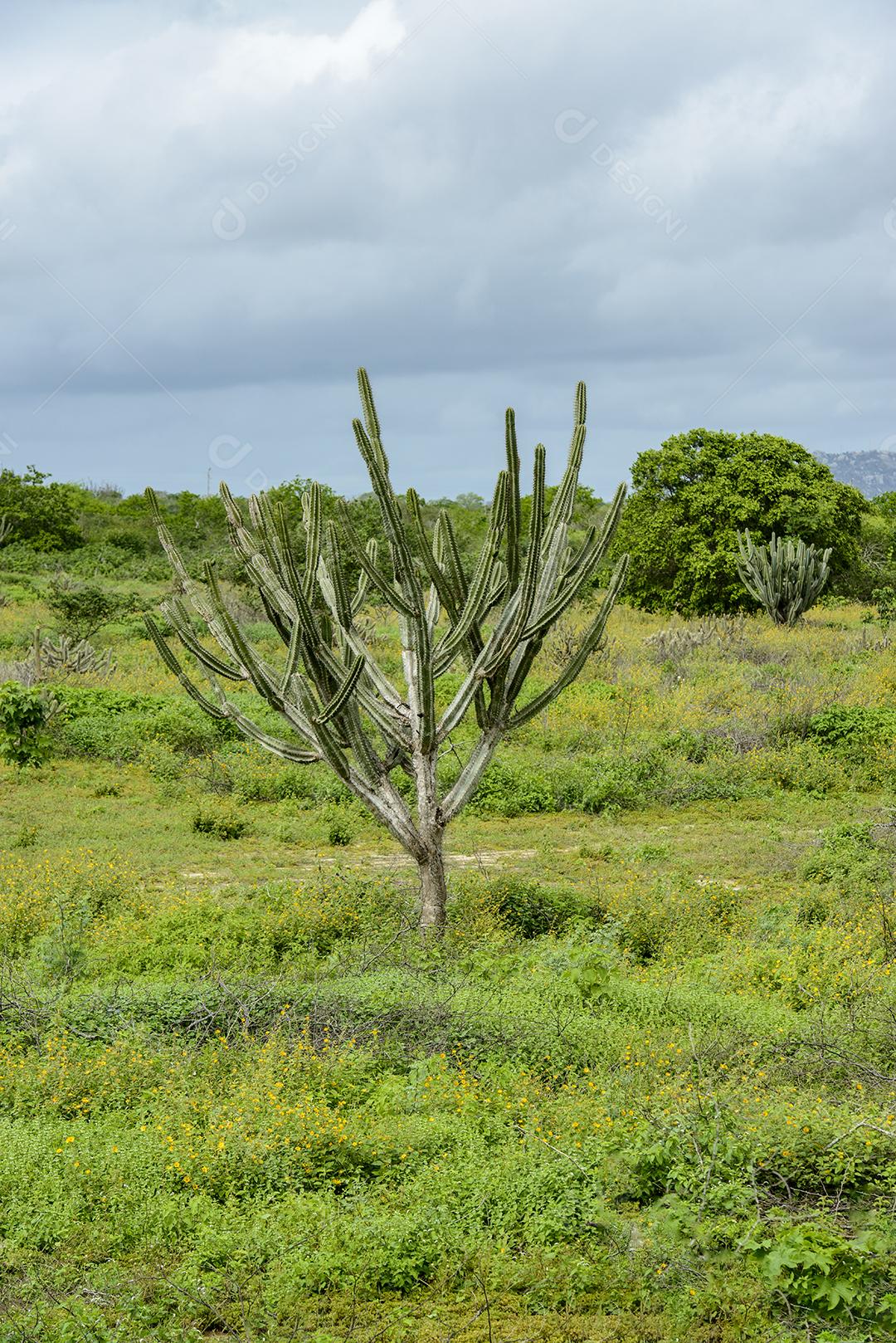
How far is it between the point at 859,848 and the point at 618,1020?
4908mm

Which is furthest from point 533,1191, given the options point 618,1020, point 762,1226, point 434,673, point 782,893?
point 782,893

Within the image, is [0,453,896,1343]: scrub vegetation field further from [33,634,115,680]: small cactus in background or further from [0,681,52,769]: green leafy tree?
[33,634,115,680]: small cactus in background

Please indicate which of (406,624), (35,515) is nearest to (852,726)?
(406,624)

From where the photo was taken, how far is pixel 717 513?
1086 inches

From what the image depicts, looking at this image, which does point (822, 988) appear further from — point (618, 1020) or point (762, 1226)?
point (762, 1226)

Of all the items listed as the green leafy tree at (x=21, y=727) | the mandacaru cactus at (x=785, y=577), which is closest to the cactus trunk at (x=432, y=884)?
the green leafy tree at (x=21, y=727)

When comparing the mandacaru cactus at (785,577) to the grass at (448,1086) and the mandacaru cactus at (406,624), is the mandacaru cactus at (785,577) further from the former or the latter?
the mandacaru cactus at (406,624)

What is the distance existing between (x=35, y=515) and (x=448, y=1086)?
34941mm

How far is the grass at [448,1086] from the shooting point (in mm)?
4383

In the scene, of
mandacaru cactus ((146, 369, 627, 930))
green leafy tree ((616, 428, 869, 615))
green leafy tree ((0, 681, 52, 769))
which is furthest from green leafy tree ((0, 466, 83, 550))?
mandacaru cactus ((146, 369, 627, 930))

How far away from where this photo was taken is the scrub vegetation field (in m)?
4.38

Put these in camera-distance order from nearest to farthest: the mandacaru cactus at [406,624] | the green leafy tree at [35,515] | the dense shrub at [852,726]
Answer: the mandacaru cactus at [406,624] → the dense shrub at [852,726] → the green leafy tree at [35,515]

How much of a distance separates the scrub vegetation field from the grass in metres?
0.02

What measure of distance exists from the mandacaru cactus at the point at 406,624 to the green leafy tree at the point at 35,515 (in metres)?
30.1
